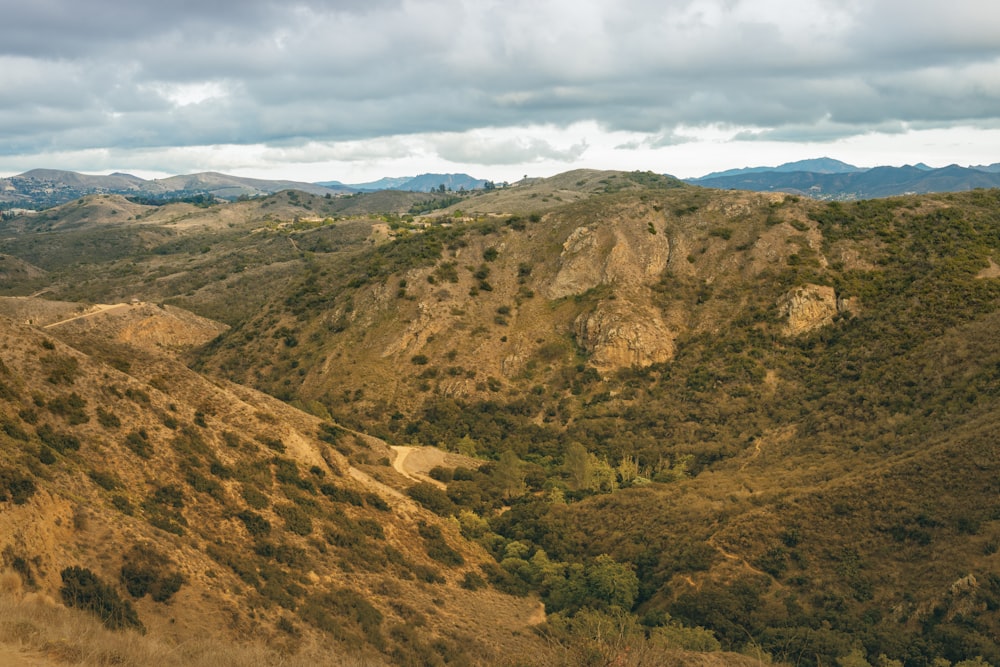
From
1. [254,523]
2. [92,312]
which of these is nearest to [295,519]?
[254,523]

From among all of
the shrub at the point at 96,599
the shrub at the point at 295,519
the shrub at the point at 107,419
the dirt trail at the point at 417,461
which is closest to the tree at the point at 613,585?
the shrub at the point at 295,519

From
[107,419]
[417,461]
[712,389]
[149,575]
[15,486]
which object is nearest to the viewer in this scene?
[15,486]

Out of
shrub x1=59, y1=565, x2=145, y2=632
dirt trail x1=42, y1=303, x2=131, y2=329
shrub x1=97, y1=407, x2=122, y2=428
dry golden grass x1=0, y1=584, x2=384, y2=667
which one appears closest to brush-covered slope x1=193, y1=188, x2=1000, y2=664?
dry golden grass x1=0, y1=584, x2=384, y2=667

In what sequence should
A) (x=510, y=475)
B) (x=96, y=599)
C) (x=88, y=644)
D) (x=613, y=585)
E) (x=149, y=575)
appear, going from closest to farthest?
1. (x=88, y=644)
2. (x=96, y=599)
3. (x=149, y=575)
4. (x=613, y=585)
5. (x=510, y=475)

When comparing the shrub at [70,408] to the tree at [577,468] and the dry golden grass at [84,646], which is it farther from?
the tree at [577,468]

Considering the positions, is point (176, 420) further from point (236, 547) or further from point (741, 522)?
point (741, 522)

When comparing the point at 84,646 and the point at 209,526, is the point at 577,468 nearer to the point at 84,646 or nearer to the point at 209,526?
the point at 209,526

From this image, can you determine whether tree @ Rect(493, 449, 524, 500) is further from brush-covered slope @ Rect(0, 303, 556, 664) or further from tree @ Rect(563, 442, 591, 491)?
brush-covered slope @ Rect(0, 303, 556, 664)
